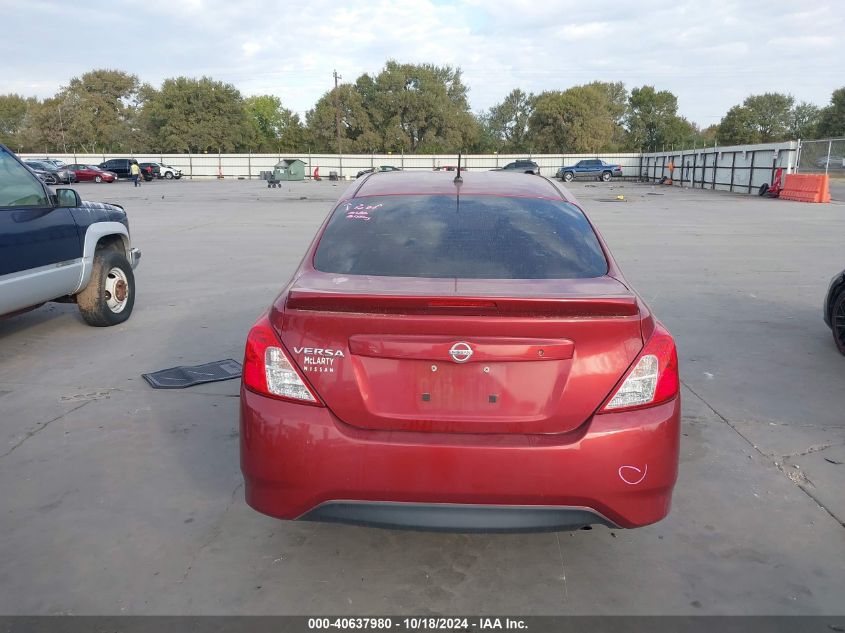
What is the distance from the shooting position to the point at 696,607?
9.05 ft

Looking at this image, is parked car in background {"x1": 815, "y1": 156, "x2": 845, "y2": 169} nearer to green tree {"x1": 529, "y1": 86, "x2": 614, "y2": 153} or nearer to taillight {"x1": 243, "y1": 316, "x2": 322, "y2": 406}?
taillight {"x1": 243, "y1": 316, "x2": 322, "y2": 406}

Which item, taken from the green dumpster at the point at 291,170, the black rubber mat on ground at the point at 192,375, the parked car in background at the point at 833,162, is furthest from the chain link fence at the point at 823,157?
the green dumpster at the point at 291,170

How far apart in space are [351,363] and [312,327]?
0.21m

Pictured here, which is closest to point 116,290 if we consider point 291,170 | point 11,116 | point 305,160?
point 291,170

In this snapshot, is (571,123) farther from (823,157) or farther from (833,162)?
(833,162)

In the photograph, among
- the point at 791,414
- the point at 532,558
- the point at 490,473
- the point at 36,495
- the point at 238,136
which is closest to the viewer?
the point at 490,473

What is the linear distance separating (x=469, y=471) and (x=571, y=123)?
8915cm

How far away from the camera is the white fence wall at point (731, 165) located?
30.4m

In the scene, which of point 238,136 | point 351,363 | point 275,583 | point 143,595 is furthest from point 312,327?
point 238,136

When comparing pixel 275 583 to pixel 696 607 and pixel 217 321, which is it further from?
pixel 217 321

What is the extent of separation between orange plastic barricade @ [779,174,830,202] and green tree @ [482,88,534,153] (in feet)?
239

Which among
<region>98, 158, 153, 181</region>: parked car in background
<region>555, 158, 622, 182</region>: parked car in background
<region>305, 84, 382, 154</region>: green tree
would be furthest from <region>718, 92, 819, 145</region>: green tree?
<region>98, 158, 153, 181</region>: parked car in background

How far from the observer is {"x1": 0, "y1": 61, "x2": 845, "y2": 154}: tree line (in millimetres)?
82375

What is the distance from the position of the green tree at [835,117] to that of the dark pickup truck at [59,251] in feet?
258
